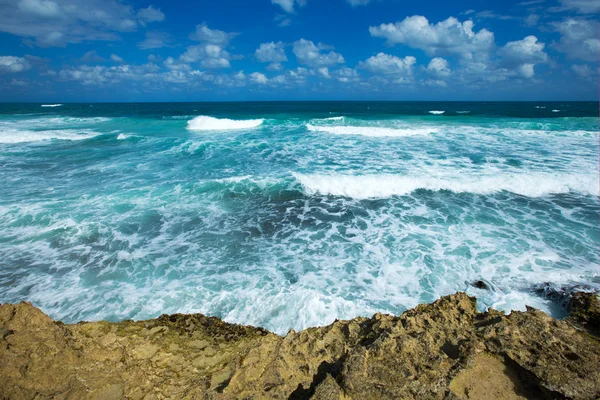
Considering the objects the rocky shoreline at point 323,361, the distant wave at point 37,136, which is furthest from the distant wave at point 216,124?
the rocky shoreline at point 323,361

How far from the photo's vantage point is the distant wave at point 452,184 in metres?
10.4

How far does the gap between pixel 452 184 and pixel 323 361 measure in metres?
9.74

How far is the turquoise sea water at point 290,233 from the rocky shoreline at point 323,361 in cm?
169

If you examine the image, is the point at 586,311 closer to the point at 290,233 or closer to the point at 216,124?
the point at 290,233

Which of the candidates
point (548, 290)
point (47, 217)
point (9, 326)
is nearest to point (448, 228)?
point (548, 290)

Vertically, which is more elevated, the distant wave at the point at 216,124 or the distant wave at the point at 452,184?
the distant wave at the point at 216,124

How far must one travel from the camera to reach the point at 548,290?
5.24 metres

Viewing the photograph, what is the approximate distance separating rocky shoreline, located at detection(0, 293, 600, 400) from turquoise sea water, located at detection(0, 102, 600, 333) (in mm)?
1687

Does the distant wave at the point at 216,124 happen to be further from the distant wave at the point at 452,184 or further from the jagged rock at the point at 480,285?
the jagged rock at the point at 480,285

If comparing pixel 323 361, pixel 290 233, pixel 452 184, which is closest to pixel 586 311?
pixel 323 361

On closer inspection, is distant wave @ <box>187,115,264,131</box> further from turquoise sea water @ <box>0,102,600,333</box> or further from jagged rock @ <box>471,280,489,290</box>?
jagged rock @ <box>471,280,489,290</box>

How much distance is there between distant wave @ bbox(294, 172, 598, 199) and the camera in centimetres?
1045

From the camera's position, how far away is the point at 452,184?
35.6ft

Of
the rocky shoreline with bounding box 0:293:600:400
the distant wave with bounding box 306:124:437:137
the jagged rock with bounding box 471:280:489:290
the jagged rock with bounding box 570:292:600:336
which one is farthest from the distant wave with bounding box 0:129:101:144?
the jagged rock with bounding box 570:292:600:336
